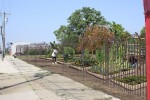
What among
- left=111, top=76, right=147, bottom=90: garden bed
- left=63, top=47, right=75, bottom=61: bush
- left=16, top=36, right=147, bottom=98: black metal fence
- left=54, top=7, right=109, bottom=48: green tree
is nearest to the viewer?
left=16, top=36, right=147, bottom=98: black metal fence

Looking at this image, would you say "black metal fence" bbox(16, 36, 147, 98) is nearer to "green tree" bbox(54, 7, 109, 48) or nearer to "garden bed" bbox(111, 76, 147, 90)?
"garden bed" bbox(111, 76, 147, 90)

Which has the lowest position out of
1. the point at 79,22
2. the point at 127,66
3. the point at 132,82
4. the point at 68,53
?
the point at 132,82

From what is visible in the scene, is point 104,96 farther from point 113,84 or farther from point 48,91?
point 113,84

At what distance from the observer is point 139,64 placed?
9836 mm

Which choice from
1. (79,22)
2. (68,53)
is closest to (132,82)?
(68,53)

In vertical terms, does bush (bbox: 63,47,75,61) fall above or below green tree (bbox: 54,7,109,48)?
below

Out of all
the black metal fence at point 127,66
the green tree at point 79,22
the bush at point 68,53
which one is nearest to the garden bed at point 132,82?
the black metal fence at point 127,66

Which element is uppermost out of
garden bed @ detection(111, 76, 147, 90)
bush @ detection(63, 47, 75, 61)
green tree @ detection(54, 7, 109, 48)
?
green tree @ detection(54, 7, 109, 48)

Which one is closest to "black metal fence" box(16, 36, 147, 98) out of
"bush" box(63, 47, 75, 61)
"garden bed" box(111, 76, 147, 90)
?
"garden bed" box(111, 76, 147, 90)

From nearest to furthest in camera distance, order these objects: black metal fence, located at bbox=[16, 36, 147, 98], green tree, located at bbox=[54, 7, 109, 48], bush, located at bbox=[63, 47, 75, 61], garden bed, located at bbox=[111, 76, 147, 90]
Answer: black metal fence, located at bbox=[16, 36, 147, 98] → garden bed, located at bbox=[111, 76, 147, 90] → bush, located at bbox=[63, 47, 75, 61] → green tree, located at bbox=[54, 7, 109, 48]

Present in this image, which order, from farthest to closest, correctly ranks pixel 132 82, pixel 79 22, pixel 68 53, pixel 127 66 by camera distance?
pixel 79 22, pixel 68 53, pixel 127 66, pixel 132 82

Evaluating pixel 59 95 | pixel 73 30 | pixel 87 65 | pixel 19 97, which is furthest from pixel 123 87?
pixel 73 30

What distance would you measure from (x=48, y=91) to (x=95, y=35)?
2683cm

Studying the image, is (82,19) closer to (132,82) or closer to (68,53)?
(68,53)
